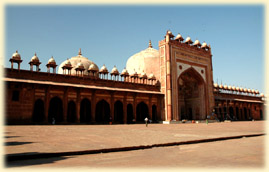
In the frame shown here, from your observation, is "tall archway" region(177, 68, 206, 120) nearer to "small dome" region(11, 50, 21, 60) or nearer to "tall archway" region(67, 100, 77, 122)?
"tall archway" region(67, 100, 77, 122)

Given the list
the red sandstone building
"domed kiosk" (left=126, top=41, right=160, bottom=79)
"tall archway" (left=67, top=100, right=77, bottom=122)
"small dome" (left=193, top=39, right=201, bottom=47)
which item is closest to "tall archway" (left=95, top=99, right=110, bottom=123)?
the red sandstone building

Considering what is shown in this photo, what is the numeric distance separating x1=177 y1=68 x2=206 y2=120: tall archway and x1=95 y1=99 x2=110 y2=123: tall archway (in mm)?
11323

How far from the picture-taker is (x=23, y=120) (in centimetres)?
1855

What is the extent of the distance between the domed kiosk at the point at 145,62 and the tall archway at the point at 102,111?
33.3 feet

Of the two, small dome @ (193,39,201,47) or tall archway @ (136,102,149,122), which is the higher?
small dome @ (193,39,201,47)

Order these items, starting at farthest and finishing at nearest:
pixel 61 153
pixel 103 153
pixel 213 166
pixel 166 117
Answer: pixel 166 117, pixel 103 153, pixel 61 153, pixel 213 166

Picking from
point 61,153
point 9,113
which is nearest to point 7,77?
point 9,113

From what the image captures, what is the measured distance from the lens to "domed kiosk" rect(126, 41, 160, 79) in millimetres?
35531

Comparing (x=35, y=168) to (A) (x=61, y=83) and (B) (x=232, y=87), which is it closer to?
(A) (x=61, y=83)

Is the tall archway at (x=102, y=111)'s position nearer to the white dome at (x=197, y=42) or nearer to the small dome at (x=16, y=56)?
the small dome at (x=16, y=56)

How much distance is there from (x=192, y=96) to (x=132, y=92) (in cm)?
1317

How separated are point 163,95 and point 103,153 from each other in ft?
77.6

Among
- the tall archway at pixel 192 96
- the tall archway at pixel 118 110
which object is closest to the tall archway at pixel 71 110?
the tall archway at pixel 118 110

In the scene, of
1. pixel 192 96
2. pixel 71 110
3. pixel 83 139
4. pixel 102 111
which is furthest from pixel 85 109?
pixel 192 96
